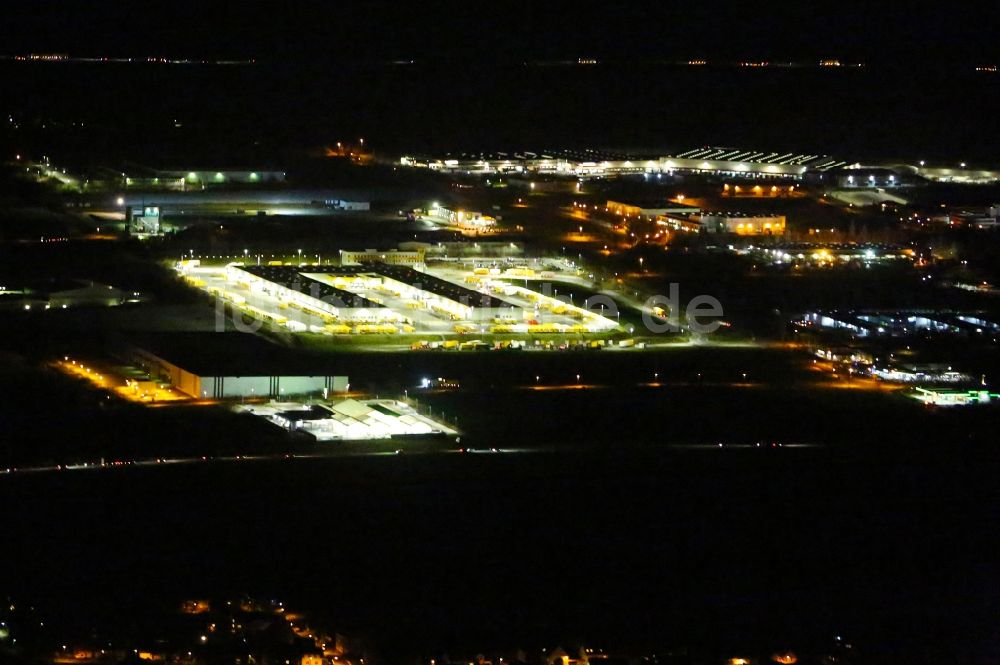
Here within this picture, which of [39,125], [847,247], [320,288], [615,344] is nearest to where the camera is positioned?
[615,344]

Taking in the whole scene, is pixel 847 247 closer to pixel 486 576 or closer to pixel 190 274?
pixel 190 274

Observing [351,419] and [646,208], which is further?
[646,208]

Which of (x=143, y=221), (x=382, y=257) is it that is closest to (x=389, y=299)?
(x=382, y=257)

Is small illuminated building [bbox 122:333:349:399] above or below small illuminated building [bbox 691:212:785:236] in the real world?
below

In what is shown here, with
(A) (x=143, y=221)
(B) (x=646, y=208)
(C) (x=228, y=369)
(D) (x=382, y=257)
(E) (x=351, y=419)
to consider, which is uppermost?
(B) (x=646, y=208)

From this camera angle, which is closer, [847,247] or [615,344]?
[615,344]

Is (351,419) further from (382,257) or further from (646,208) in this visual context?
(646,208)

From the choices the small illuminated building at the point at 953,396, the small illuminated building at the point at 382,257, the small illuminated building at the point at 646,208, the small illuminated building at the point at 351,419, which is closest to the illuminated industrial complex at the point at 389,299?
the small illuminated building at the point at 382,257

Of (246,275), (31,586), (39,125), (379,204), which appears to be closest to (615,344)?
(246,275)

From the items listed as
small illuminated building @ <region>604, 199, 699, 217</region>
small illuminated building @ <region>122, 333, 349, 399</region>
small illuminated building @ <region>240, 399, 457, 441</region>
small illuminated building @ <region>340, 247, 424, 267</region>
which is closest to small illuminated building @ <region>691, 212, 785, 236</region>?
small illuminated building @ <region>604, 199, 699, 217</region>

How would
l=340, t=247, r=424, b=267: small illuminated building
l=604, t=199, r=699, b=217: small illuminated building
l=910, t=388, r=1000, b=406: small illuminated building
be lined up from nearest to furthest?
l=910, t=388, r=1000, b=406: small illuminated building, l=340, t=247, r=424, b=267: small illuminated building, l=604, t=199, r=699, b=217: small illuminated building

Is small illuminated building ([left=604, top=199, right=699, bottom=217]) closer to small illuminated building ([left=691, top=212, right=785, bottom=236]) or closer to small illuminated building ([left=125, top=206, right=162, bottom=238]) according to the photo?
small illuminated building ([left=691, top=212, right=785, bottom=236])
